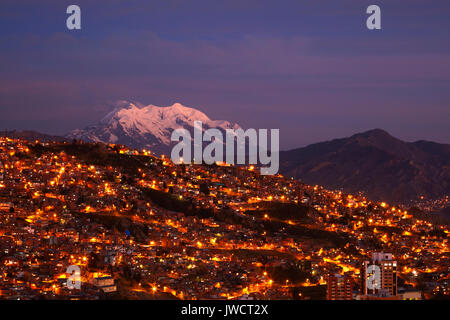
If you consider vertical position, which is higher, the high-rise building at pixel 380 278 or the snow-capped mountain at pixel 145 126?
the snow-capped mountain at pixel 145 126

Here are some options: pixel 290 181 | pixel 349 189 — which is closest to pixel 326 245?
pixel 290 181

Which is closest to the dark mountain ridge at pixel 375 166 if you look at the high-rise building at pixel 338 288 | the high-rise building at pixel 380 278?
the high-rise building at pixel 380 278

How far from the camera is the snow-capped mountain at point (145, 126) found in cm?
14612

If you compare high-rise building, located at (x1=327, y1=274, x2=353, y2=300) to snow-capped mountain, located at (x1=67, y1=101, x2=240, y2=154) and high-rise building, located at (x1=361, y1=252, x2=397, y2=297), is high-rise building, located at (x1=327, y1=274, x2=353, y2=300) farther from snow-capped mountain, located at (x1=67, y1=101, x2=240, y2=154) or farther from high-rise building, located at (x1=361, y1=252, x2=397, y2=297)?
snow-capped mountain, located at (x1=67, y1=101, x2=240, y2=154)

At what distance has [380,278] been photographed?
1109 inches

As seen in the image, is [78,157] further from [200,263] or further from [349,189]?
[349,189]

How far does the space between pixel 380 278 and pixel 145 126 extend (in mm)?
131704

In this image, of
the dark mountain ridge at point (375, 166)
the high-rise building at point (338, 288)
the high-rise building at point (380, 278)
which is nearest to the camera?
the high-rise building at point (338, 288)

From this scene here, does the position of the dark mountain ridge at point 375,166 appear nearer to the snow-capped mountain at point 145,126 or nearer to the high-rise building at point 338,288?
the snow-capped mountain at point 145,126

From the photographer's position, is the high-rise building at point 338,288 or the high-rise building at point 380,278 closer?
the high-rise building at point 338,288

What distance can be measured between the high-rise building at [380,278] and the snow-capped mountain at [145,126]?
110221mm
